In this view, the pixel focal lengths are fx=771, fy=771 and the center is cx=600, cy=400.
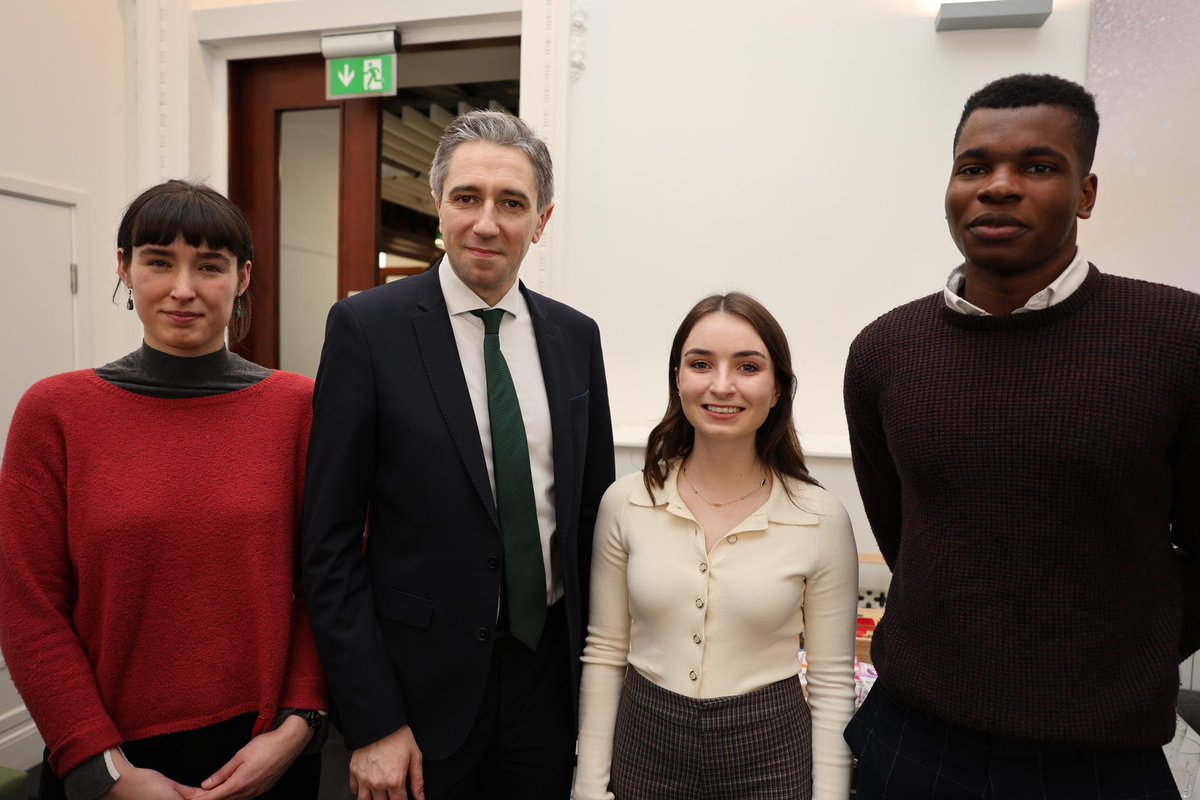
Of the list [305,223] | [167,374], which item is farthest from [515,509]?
[305,223]

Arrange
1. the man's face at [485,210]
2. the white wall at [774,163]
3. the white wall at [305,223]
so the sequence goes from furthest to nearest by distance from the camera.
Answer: the white wall at [305,223], the white wall at [774,163], the man's face at [485,210]

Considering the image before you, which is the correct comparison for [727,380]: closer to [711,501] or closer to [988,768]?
[711,501]

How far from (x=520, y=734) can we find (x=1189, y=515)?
1180 mm

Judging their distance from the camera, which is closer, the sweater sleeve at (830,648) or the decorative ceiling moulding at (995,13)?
the sweater sleeve at (830,648)

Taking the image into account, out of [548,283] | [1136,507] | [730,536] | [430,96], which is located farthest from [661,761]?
[430,96]

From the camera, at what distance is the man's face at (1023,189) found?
3.54 feet

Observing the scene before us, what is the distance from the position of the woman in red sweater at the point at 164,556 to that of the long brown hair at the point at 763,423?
0.72m

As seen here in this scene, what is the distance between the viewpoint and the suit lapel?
1.37m

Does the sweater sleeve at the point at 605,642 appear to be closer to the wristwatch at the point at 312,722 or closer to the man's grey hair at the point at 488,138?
the wristwatch at the point at 312,722

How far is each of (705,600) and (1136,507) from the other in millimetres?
688

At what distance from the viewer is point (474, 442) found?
4.52ft

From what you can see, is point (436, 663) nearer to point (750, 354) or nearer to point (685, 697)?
point (685, 697)

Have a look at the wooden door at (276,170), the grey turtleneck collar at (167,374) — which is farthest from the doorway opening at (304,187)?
the grey turtleneck collar at (167,374)

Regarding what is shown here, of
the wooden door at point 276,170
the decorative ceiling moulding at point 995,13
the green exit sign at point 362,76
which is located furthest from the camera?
the wooden door at point 276,170
